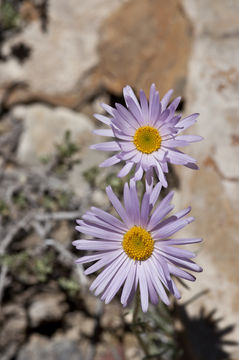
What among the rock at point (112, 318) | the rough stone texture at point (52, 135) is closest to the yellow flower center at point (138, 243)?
the rock at point (112, 318)

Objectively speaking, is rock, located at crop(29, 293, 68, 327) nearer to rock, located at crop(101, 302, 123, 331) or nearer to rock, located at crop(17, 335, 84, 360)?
rock, located at crop(17, 335, 84, 360)

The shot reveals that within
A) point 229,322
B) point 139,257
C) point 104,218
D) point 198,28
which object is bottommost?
point 229,322

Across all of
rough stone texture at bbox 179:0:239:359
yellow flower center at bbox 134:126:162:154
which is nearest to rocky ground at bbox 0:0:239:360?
rough stone texture at bbox 179:0:239:359

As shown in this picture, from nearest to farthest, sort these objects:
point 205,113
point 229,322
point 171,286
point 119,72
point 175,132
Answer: point 171,286, point 175,132, point 229,322, point 205,113, point 119,72

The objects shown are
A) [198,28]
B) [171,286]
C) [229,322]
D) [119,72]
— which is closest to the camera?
[171,286]

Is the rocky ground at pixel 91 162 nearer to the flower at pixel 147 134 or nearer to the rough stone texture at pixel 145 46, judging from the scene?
the rough stone texture at pixel 145 46

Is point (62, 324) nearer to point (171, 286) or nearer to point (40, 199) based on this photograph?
point (40, 199)

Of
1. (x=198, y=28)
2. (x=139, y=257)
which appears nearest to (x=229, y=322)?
(x=139, y=257)
